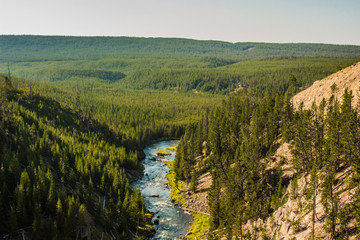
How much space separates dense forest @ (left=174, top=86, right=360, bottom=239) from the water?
10.2 metres

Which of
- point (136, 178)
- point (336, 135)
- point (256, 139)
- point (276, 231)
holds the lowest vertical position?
point (136, 178)

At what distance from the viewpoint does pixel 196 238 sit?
6612 centimetres

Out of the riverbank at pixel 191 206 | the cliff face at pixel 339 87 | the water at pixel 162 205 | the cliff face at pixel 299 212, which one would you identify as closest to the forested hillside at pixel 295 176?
the cliff face at pixel 299 212

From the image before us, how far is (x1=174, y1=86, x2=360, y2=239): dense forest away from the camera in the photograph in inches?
1610

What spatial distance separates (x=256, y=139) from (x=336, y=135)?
2869 cm

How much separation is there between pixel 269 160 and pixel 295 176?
36.1 ft

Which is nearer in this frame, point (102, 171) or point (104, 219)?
point (104, 219)

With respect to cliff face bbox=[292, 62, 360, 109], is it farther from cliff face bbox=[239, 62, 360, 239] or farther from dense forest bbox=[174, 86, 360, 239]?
dense forest bbox=[174, 86, 360, 239]

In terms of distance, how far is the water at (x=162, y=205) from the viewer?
71875mm

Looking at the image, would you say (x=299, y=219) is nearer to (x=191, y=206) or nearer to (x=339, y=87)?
(x=339, y=87)

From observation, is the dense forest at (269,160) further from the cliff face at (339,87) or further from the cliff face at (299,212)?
the cliff face at (339,87)

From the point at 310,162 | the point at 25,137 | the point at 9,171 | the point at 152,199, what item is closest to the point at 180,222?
the point at 152,199

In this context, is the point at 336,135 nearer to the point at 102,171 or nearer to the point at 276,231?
the point at 276,231

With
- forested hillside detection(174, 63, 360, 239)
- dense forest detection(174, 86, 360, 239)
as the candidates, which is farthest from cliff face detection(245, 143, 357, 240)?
dense forest detection(174, 86, 360, 239)
